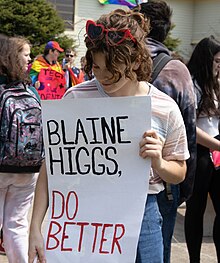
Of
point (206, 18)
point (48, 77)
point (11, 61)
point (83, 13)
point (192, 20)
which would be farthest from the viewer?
point (192, 20)

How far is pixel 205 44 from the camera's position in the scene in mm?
3898

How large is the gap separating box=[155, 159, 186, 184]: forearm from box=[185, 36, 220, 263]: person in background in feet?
5.14

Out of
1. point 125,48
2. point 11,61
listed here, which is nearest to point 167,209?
point 125,48

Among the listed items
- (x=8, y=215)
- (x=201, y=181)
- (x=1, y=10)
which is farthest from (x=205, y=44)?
(x=1, y=10)

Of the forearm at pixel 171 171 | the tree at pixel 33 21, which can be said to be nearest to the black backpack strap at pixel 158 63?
the forearm at pixel 171 171

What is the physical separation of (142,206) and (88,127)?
0.35 metres

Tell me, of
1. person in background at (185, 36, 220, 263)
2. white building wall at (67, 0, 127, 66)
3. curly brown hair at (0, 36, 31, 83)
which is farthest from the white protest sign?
white building wall at (67, 0, 127, 66)

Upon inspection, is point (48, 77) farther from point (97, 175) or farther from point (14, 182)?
point (97, 175)

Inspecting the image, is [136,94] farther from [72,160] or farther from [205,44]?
[205,44]

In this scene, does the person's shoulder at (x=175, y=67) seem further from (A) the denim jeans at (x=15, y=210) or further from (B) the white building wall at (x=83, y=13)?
(B) the white building wall at (x=83, y=13)

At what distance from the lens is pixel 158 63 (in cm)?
293

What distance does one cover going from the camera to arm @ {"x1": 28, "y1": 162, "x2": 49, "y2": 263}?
2170 millimetres

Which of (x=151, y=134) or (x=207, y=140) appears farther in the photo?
(x=207, y=140)

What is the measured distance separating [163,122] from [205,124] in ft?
5.85
